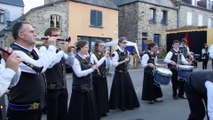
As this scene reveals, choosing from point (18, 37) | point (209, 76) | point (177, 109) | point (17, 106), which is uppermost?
point (18, 37)

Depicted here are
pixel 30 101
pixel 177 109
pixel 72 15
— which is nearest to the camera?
pixel 30 101

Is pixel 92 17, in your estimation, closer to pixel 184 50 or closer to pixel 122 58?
pixel 184 50

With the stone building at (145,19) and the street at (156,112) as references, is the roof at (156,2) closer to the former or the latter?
the stone building at (145,19)

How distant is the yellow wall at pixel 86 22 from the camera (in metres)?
23.5

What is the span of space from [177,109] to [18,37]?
16.3 feet

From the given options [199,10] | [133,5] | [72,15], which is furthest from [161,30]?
[72,15]

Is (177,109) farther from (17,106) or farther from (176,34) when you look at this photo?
(176,34)

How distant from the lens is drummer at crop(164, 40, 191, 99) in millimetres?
8681

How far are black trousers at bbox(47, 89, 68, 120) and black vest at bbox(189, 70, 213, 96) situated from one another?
2.20m

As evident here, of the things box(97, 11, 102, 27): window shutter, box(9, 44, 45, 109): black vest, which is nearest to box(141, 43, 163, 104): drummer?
box(9, 44, 45, 109): black vest

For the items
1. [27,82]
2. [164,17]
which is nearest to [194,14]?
[164,17]

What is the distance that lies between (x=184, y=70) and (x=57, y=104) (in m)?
4.38

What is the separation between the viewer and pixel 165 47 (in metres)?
30.1

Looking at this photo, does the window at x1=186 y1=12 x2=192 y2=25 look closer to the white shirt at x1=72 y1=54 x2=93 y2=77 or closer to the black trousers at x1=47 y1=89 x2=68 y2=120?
the white shirt at x1=72 y1=54 x2=93 y2=77
